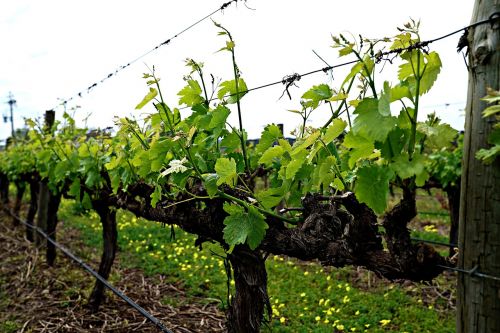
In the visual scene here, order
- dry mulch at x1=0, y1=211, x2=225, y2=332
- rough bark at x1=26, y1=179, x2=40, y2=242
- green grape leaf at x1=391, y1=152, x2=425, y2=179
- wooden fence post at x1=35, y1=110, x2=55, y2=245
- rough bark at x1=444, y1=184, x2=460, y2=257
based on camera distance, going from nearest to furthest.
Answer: green grape leaf at x1=391, y1=152, x2=425, y2=179
dry mulch at x1=0, y1=211, x2=225, y2=332
rough bark at x1=444, y1=184, x2=460, y2=257
wooden fence post at x1=35, y1=110, x2=55, y2=245
rough bark at x1=26, y1=179, x2=40, y2=242

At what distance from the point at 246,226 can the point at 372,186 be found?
661 millimetres

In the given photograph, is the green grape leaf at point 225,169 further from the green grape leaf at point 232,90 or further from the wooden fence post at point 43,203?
the wooden fence post at point 43,203

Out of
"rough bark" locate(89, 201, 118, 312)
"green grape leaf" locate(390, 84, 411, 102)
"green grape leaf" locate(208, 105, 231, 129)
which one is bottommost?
"rough bark" locate(89, 201, 118, 312)

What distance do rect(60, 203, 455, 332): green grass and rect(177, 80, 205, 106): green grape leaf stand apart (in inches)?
74.2

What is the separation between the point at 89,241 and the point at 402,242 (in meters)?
8.14

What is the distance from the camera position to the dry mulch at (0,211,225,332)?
481cm

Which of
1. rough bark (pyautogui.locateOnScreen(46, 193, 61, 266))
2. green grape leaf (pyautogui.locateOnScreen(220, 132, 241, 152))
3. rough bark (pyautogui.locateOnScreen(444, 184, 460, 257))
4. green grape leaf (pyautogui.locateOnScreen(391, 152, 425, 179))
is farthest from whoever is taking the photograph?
rough bark (pyautogui.locateOnScreen(444, 184, 460, 257))

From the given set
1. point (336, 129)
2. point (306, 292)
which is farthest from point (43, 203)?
point (336, 129)

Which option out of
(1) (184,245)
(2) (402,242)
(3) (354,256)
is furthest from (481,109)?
(1) (184,245)

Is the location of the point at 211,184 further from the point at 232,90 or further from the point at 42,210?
the point at 42,210

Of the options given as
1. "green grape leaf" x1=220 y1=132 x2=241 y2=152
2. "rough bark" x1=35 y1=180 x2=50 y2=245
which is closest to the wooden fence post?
"rough bark" x1=35 y1=180 x2=50 y2=245

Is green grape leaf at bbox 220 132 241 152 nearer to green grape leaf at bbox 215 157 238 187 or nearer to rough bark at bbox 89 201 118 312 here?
green grape leaf at bbox 215 157 238 187

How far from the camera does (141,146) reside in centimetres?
293

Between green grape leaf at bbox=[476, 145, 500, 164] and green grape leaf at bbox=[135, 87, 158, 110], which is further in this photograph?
green grape leaf at bbox=[135, 87, 158, 110]
